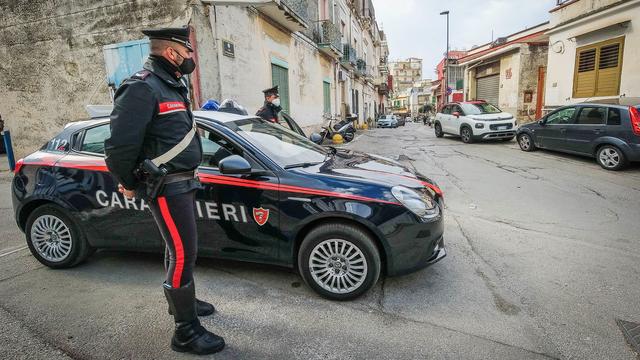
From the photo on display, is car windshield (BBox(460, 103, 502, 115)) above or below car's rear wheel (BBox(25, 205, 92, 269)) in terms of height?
above

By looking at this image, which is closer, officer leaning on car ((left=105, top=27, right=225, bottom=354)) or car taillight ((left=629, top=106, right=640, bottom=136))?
officer leaning on car ((left=105, top=27, right=225, bottom=354))

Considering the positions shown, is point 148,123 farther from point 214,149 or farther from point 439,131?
point 439,131

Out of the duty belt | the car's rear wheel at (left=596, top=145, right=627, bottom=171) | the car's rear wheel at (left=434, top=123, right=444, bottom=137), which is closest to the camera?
the duty belt

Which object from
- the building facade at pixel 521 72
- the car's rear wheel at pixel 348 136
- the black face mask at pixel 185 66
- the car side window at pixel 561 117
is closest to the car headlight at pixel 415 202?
the black face mask at pixel 185 66

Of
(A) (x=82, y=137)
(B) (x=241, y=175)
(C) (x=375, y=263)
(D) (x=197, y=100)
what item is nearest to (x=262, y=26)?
(D) (x=197, y=100)

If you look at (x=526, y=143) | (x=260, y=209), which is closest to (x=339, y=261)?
(x=260, y=209)

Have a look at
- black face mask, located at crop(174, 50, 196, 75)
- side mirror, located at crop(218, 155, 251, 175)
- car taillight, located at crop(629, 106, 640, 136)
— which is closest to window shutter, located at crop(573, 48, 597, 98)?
car taillight, located at crop(629, 106, 640, 136)

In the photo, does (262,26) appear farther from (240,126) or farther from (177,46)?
Answer: (177,46)

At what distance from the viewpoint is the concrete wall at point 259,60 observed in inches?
355

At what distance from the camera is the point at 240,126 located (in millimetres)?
3488

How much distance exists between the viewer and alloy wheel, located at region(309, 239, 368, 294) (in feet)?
9.85

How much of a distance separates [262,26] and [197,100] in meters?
3.97

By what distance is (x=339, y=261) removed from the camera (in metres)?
3.03

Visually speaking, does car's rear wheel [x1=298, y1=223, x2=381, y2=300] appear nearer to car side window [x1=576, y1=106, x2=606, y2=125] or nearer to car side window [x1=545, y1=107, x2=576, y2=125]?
car side window [x1=576, y1=106, x2=606, y2=125]
